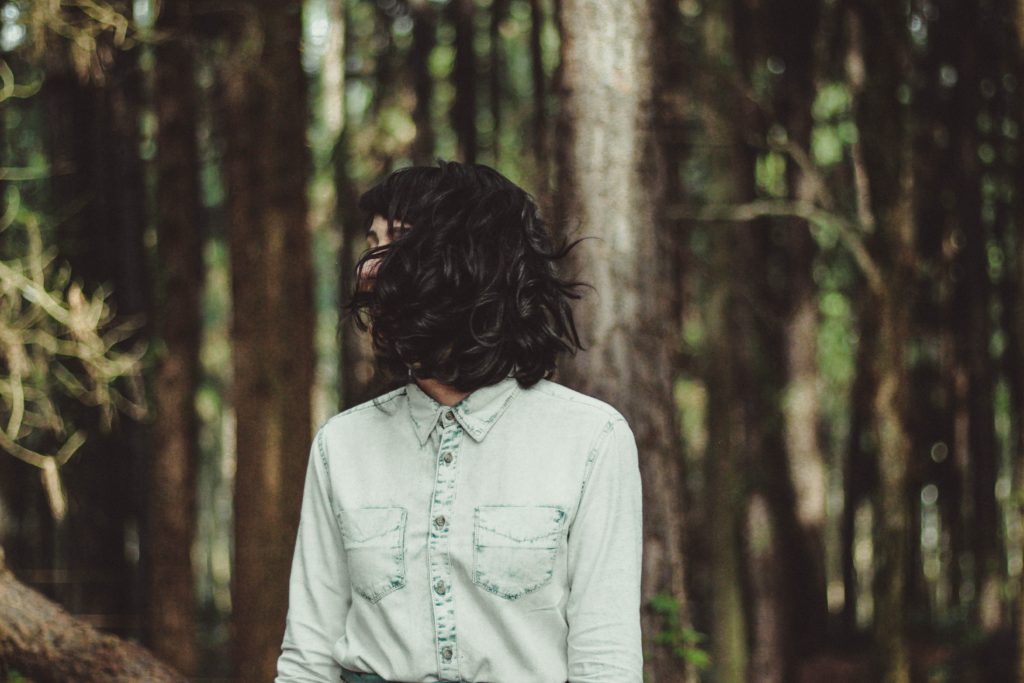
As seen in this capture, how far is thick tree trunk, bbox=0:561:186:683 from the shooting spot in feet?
9.32

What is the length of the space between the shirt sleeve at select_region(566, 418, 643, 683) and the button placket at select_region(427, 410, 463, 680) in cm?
22

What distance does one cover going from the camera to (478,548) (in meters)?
2.03

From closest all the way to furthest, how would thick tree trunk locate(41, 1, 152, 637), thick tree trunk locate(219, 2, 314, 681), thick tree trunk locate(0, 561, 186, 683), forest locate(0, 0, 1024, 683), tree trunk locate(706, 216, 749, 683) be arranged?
thick tree trunk locate(0, 561, 186, 683), forest locate(0, 0, 1024, 683), thick tree trunk locate(219, 2, 314, 681), thick tree trunk locate(41, 1, 152, 637), tree trunk locate(706, 216, 749, 683)

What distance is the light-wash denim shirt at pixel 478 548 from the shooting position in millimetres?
1990

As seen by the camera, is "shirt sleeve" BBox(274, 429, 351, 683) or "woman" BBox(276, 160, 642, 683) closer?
"woman" BBox(276, 160, 642, 683)

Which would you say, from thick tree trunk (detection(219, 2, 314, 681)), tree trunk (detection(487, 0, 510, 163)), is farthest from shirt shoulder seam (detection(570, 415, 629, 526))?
tree trunk (detection(487, 0, 510, 163))

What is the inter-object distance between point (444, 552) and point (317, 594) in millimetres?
308

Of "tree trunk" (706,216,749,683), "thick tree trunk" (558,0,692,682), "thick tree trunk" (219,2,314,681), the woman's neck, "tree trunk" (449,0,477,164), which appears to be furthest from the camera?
"tree trunk" (706,216,749,683)

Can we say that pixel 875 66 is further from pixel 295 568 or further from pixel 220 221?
pixel 220 221

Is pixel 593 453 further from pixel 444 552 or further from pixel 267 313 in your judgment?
pixel 267 313

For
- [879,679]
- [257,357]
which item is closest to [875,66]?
[879,679]

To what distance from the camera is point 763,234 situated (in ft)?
35.2

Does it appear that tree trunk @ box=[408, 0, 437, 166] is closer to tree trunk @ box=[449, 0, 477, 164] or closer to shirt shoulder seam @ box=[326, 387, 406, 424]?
tree trunk @ box=[449, 0, 477, 164]

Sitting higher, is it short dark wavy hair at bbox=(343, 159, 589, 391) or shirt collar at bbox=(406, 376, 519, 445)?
short dark wavy hair at bbox=(343, 159, 589, 391)
